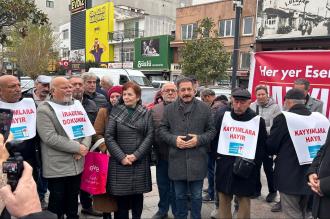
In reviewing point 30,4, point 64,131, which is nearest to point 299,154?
point 64,131

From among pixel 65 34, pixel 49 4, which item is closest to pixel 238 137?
pixel 65 34

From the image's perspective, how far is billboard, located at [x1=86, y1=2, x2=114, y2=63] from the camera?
45.2m

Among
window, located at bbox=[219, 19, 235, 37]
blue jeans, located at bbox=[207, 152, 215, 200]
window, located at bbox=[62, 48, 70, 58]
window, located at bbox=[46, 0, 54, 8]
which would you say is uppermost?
window, located at bbox=[46, 0, 54, 8]

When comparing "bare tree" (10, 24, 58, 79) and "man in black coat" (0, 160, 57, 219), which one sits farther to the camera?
"bare tree" (10, 24, 58, 79)

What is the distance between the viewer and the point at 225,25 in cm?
3116

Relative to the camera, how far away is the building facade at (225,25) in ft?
94.4

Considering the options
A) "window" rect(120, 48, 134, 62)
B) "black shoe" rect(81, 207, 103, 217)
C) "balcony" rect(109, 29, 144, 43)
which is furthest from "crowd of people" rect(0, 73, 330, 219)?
"window" rect(120, 48, 134, 62)

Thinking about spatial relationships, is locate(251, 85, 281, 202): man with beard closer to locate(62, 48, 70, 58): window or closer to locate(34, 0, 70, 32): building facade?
locate(62, 48, 70, 58): window

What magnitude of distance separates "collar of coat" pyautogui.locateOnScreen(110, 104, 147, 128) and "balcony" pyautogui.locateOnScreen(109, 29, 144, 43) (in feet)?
125

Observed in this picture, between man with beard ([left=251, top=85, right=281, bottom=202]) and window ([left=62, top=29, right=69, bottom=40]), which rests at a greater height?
window ([left=62, top=29, right=69, bottom=40])

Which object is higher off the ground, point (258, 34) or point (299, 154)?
point (258, 34)

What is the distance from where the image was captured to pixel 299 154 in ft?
11.3

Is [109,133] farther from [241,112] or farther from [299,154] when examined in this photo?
[299,154]

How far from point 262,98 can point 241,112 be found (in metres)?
1.51
